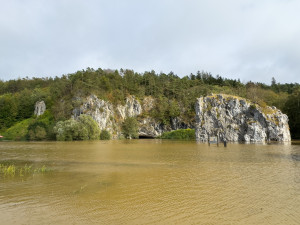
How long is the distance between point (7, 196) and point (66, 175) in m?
4.73

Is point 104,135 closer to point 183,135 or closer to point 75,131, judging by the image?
point 75,131

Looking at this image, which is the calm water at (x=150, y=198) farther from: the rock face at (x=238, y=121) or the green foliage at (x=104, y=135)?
the green foliage at (x=104, y=135)

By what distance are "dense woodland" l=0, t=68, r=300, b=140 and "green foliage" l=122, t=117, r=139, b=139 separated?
11.0m

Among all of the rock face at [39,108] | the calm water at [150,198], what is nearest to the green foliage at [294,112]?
the calm water at [150,198]

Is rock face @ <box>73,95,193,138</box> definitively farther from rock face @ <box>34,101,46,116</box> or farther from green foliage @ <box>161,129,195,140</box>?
rock face @ <box>34,101,46,116</box>

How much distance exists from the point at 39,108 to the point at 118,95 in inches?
1290

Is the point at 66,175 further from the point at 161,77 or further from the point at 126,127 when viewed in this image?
the point at 161,77

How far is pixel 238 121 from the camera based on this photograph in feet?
219

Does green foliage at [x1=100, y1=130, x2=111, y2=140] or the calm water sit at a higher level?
green foliage at [x1=100, y1=130, x2=111, y2=140]

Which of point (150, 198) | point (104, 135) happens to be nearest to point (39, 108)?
point (104, 135)

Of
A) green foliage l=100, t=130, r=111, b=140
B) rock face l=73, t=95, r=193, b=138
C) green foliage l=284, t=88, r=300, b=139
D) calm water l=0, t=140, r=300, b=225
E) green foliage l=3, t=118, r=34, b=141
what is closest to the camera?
calm water l=0, t=140, r=300, b=225

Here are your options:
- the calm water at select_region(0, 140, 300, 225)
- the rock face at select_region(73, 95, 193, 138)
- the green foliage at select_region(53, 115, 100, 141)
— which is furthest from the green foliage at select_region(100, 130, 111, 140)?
the calm water at select_region(0, 140, 300, 225)

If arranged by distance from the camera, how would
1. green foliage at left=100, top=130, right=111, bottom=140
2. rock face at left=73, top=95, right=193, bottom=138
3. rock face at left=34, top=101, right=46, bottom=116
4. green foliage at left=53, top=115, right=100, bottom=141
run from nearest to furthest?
green foliage at left=53, top=115, right=100, bottom=141 → green foliage at left=100, top=130, right=111, bottom=140 → rock face at left=73, top=95, right=193, bottom=138 → rock face at left=34, top=101, right=46, bottom=116

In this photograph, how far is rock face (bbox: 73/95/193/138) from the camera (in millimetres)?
83625
